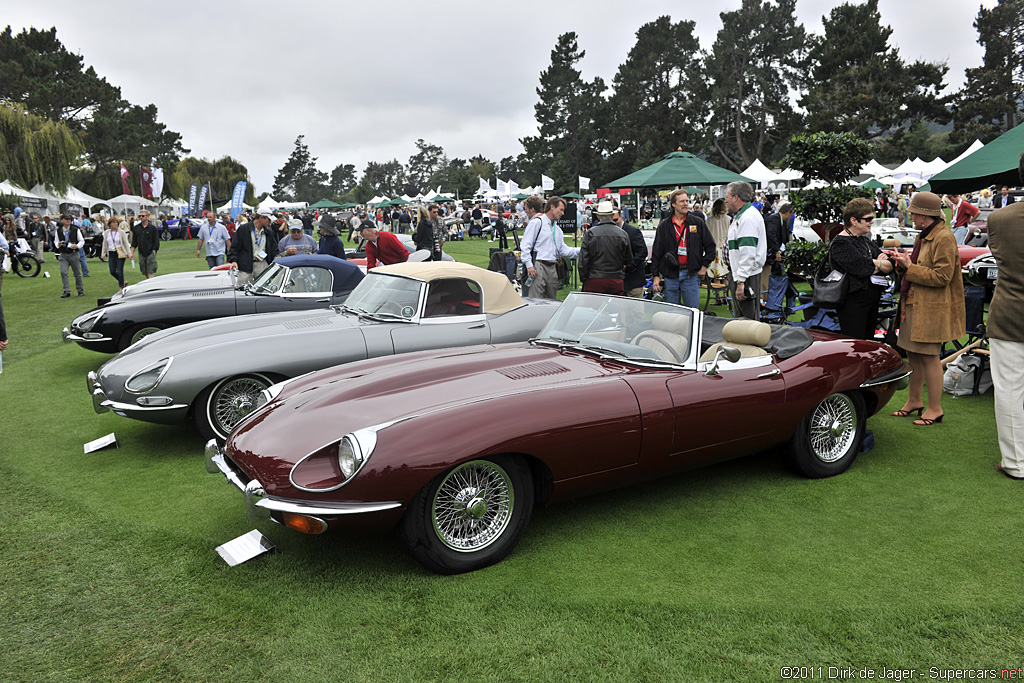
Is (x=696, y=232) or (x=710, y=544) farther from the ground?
(x=696, y=232)

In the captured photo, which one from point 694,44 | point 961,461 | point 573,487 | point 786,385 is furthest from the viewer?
point 694,44

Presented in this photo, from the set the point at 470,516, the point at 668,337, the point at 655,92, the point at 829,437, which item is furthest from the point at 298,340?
the point at 655,92

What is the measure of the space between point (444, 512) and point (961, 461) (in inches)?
152

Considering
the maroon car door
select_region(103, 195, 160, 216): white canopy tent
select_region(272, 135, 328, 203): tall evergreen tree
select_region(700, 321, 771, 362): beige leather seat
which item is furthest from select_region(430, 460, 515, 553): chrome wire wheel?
select_region(272, 135, 328, 203): tall evergreen tree

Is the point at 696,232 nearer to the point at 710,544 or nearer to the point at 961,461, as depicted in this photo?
the point at 961,461

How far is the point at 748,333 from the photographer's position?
4367mm

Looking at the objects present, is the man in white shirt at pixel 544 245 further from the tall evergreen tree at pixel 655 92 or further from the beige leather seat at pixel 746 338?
the tall evergreen tree at pixel 655 92

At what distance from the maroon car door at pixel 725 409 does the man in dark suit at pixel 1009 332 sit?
1606mm

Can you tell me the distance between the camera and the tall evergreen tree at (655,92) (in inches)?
2800

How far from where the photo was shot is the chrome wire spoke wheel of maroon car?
528 cm

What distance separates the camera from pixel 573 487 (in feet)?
12.0

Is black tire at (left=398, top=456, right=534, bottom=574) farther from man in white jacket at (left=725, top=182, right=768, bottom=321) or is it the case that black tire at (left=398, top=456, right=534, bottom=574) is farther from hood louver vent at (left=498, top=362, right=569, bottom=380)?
man in white jacket at (left=725, top=182, right=768, bottom=321)

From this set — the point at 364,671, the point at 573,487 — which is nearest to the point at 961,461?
the point at 573,487

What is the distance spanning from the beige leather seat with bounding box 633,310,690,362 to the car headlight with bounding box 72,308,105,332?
649 cm
